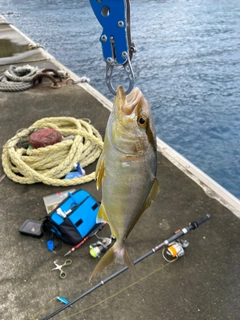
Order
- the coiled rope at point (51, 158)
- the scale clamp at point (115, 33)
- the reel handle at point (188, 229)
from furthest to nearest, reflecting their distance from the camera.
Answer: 1. the coiled rope at point (51, 158)
2. the reel handle at point (188, 229)
3. the scale clamp at point (115, 33)

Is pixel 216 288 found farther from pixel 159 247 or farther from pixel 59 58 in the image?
pixel 59 58

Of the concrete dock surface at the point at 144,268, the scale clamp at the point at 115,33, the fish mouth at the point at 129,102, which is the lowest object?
the concrete dock surface at the point at 144,268

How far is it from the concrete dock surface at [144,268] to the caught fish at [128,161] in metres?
1.18

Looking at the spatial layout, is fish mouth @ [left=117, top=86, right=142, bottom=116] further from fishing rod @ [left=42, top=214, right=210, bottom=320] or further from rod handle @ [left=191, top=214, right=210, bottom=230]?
rod handle @ [left=191, top=214, right=210, bottom=230]

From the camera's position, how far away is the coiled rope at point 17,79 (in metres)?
7.46

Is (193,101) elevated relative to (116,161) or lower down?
lower down

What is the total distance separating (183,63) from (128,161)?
1085 centimetres

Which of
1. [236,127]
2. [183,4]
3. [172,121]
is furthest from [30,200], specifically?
[183,4]

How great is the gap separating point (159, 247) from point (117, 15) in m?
2.36

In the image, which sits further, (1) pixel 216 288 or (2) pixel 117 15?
(1) pixel 216 288

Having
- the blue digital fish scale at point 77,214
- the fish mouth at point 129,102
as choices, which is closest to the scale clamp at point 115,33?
the fish mouth at point 129,102

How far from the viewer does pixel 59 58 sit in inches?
540

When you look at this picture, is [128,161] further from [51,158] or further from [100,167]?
[51,158]

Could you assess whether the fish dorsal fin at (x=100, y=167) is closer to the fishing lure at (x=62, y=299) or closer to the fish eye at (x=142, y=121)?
the fish eye at (x=142, y=121)
